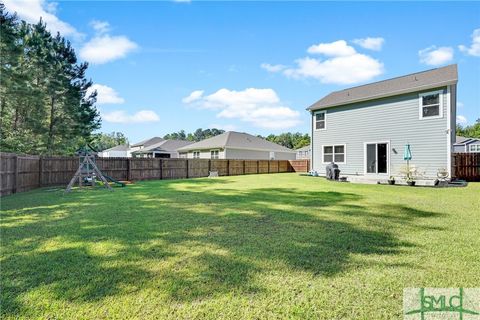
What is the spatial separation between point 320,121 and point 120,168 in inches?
507

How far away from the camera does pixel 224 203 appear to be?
6867 mm

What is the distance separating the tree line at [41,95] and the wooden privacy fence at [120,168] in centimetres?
464

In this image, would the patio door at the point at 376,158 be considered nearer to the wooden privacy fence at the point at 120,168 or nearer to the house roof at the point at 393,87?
the house roof at the point at 393,87

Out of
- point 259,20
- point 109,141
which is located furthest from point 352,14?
point 109,141

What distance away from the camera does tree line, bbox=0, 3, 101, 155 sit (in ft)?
44.3

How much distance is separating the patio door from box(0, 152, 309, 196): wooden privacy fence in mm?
10704

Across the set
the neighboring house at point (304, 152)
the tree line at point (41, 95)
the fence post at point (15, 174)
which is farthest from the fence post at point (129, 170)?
the neighboring house at point (304, 152)

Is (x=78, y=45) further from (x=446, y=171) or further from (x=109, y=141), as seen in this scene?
(x=109, y=141)

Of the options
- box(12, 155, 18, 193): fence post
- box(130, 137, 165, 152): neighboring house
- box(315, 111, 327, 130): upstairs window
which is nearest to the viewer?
box(12, 155, 18, 193): fence post

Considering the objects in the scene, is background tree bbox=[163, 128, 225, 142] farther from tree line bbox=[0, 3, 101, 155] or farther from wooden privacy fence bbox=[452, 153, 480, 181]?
wooden privacy fence bbox=[452, 153, 480, 181]

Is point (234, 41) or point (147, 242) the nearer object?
point (147, 242)

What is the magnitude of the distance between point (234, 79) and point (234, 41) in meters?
7.32

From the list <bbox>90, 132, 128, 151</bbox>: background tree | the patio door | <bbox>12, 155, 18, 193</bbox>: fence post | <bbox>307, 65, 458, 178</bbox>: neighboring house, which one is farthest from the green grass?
<bbox>90, 132, 128, 151</bbox>: background tree

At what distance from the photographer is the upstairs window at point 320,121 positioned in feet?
55.9
